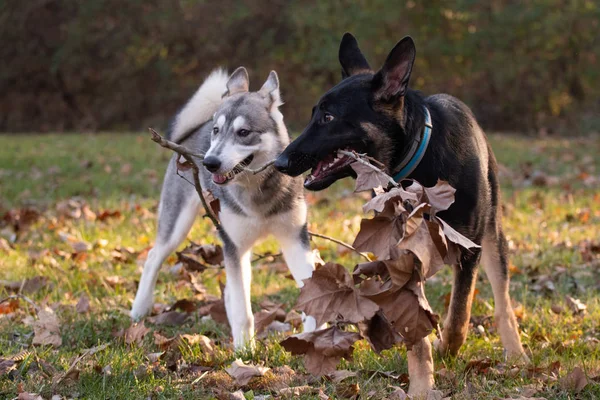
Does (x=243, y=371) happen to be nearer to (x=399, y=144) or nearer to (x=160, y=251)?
(x=399, y=144)

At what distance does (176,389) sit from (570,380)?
168 cm

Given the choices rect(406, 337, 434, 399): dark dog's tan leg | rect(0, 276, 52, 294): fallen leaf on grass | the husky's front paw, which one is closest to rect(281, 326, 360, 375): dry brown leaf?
rect(406, 337, 434, 399): dark dog's tan leg

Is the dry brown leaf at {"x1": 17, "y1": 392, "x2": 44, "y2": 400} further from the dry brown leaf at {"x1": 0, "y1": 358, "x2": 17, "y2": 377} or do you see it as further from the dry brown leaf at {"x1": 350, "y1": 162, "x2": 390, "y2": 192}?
the dry brown leaf at {"x1": 350, "y1": 162, "x2": 390, "y2": 192}

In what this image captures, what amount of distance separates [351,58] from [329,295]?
4.93 feet

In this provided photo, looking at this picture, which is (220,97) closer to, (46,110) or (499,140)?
(499,140)

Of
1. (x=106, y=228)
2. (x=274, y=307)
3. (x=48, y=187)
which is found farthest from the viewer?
(x=48, y=187)

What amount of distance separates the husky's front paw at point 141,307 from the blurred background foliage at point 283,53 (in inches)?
500

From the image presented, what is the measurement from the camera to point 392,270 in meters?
2.70

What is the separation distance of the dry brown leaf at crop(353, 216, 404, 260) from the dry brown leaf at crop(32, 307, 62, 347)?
201 centimetres

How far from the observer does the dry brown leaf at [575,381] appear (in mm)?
3217

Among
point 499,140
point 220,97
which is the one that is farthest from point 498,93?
point 220,97

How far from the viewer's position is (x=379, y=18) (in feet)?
53.9

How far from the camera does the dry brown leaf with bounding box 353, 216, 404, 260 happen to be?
2740mm

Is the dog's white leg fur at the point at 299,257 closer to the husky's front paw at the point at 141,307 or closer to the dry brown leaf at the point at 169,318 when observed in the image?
the dry brown leaf at the point at 169,318
